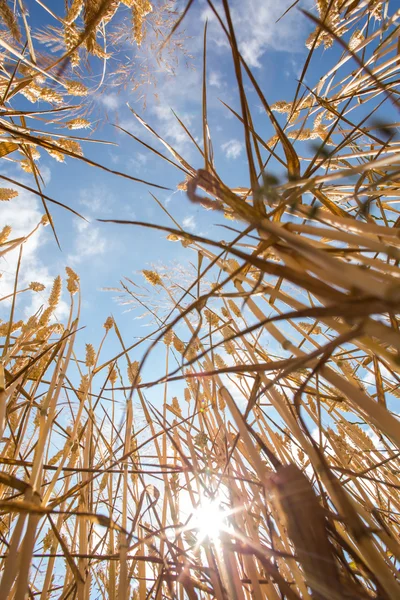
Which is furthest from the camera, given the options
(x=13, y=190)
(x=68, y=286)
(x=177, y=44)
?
(x=177, y=44)

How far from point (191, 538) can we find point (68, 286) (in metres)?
0.67

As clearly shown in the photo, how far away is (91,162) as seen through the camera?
48 centimetres

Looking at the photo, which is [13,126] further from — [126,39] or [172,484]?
[126,39]

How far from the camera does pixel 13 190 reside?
109 centimetres

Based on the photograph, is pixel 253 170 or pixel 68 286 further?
pixel 68 286

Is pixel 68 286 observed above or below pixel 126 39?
below

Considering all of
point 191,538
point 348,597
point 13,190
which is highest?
point 13,190

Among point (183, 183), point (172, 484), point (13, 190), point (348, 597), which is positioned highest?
point (13, 190)

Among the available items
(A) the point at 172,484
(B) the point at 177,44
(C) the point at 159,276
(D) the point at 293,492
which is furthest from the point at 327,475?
(B) the point at 177,44

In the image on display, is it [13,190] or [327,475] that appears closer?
[327,475]

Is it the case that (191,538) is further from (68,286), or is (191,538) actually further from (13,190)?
(13,190)

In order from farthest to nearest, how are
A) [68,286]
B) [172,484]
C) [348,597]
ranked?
[68,286], [172,484], [348,597]

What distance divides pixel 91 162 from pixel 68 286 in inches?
22.4

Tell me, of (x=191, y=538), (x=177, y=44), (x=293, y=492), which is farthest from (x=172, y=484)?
(x=177, y=44)
